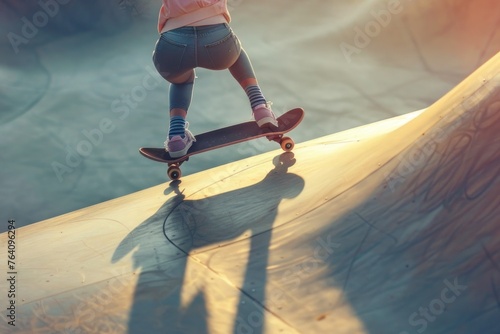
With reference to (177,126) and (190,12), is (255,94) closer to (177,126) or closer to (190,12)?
(177,126)

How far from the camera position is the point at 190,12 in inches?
197

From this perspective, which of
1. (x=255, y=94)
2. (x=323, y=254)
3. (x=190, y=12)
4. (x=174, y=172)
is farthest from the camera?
(x=174, y=172)

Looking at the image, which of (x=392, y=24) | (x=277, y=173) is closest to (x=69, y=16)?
(x=392, y=24)

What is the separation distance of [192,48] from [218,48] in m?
0.16

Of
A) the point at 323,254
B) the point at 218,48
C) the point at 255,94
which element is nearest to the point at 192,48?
the point at 218,48

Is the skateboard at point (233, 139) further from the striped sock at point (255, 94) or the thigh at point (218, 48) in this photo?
the thigh at point (218, 48)

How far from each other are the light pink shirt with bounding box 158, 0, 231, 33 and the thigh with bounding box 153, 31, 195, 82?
7 centimetres

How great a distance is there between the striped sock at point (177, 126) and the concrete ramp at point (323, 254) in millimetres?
837

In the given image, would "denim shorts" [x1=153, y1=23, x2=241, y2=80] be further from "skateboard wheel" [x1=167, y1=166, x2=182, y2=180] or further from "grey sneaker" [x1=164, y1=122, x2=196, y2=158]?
"skateboard wheel" [x1=167, y1=166, x2=182, y2=180]

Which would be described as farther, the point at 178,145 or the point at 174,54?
the point at 178,145

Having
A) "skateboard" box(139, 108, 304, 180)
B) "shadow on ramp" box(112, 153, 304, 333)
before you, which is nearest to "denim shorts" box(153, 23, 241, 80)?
"skateboard" box(139, 108, 304, 180)

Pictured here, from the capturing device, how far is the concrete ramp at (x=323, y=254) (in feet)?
9.82

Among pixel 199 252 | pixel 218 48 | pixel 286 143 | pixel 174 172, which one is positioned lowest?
pixel 199 252

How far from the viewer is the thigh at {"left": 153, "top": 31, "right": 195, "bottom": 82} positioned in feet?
16.5
